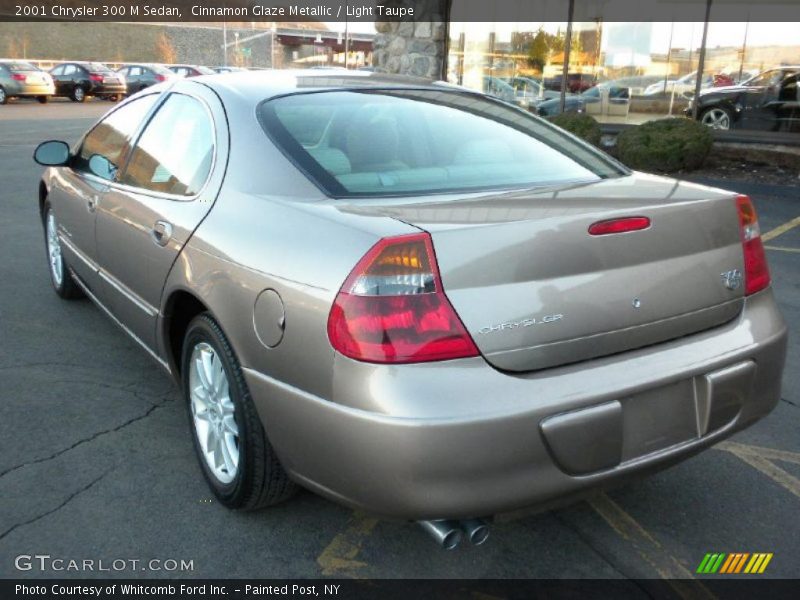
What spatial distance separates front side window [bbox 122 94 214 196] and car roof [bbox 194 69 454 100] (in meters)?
0.16

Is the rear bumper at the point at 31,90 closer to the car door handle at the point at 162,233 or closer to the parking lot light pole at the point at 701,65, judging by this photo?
the parking lot light pole at the point at 701,65

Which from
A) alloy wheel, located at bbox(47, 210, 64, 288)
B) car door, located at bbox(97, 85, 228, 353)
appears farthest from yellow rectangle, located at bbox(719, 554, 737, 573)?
alloy wheel, located at bbox(47, 210, 64, 288)

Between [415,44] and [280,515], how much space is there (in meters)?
12.8

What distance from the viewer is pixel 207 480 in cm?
299

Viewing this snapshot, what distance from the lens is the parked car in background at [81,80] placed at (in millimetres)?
32344

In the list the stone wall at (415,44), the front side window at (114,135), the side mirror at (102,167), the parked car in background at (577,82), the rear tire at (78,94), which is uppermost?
the stone wall at (415,44)

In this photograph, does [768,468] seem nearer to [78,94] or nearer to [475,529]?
[475,529]

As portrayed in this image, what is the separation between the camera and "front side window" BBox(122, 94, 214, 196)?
10.4 feet

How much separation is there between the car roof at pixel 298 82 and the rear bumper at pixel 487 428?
4.43 feet

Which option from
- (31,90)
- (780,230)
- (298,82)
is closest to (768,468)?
(298,82)

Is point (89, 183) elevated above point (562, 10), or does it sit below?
below

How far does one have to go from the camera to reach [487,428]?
6.84 feet

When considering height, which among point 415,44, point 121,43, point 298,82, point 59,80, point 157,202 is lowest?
point 59,80
